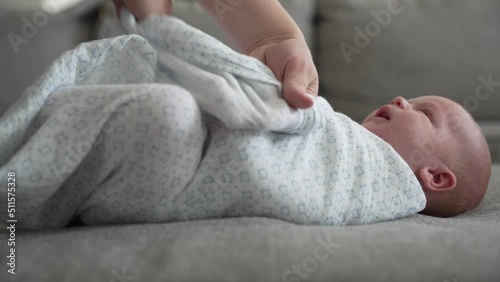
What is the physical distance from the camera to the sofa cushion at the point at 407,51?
1.84m

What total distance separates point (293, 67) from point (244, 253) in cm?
30

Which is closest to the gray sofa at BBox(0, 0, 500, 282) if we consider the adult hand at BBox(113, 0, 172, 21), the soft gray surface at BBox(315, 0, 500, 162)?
the adult hand at BBox(113, 0, 172, 21)

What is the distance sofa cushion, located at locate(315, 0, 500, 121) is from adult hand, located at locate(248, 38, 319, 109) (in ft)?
3.27

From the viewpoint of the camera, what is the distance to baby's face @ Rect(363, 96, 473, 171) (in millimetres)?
971

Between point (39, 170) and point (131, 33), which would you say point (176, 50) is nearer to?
point (131, 33)

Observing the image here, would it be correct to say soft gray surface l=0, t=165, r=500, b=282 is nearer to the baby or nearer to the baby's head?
the baby

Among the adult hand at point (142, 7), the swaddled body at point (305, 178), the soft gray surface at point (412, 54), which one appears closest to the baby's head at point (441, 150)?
the swaddled body at point (305, 178)

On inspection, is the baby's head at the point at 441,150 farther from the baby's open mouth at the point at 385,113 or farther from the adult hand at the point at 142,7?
the adult hand at the point at 142,7

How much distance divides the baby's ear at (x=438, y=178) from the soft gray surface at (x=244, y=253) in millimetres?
265

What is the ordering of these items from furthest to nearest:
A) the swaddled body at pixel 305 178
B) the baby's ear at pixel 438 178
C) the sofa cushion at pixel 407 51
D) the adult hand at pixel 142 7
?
the sofa cushion at pixel 407 51 → the baby's ear at pixel 438 178 → the adult hand at pixel 142 7 → the swaddled body at pixel 305 178

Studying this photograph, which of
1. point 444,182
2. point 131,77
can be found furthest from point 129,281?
point 444,182

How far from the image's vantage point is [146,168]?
653mm

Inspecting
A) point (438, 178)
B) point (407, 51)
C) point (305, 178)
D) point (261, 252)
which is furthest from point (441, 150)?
point (407, 51)

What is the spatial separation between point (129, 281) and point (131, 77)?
0.32 metres
